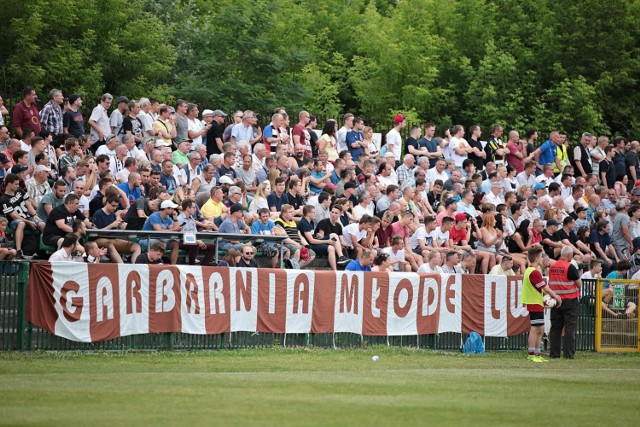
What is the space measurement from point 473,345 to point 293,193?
5.68m

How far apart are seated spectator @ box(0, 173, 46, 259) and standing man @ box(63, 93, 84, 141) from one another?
15.9 feet

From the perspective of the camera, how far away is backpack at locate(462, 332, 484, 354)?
83.6ft

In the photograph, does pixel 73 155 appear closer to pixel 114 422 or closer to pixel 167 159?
pixel 167 159

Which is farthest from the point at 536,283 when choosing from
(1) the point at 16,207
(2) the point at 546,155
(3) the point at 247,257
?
(2) the point at 546,155

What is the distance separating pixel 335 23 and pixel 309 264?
1454 inches

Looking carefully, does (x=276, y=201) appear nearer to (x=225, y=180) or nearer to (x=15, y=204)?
(x=225, y=180)

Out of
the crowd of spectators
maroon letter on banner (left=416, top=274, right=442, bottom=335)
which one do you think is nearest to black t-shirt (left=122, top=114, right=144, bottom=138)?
the crowd of spectators

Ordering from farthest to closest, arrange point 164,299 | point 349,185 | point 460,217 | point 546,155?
point 546,155, point 349,185, point 460,217, point 164,299

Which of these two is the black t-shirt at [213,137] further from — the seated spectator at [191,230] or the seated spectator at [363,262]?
the seated spectator at [191,230]

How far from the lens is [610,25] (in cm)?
5453

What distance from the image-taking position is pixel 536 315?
24344 millimetres

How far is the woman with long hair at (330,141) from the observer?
31391 millimetres

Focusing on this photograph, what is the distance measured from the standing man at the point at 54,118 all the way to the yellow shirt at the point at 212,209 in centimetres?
432

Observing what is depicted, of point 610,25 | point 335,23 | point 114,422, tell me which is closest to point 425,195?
point 114,422
